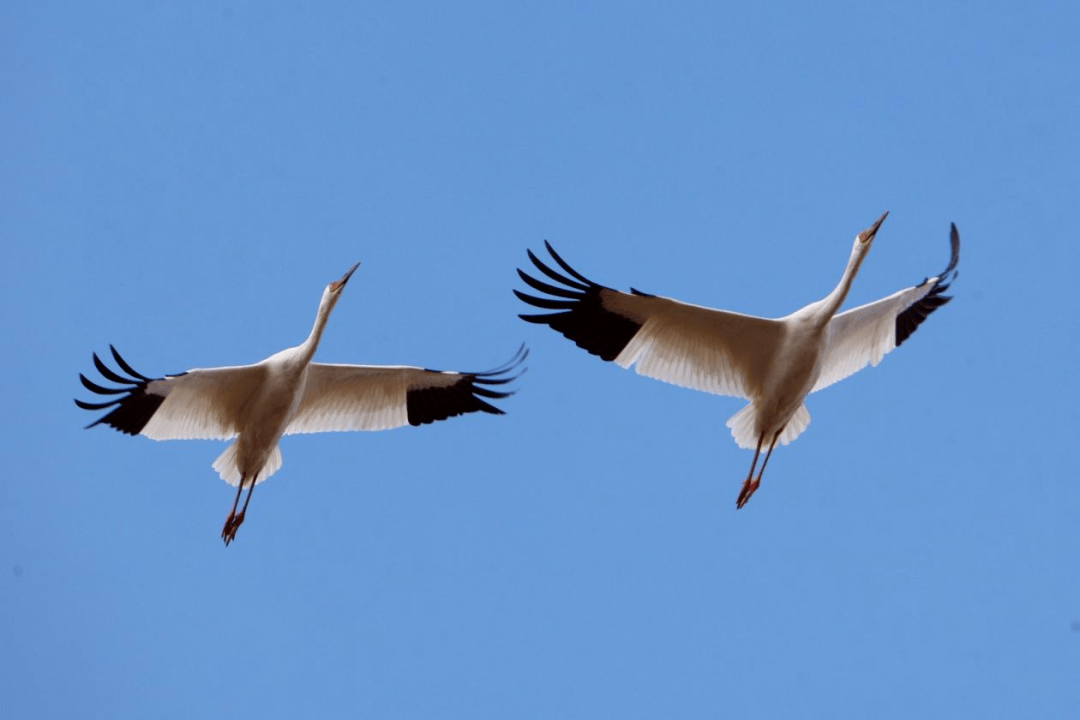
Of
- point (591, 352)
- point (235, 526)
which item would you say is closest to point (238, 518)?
point (235, 526)

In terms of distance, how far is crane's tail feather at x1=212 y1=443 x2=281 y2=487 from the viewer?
55.5 feet

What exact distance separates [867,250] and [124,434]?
23.6ft

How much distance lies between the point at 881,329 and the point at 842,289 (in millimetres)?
1385

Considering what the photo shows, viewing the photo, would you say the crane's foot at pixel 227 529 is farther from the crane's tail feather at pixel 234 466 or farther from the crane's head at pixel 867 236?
the crane's head at pixel 867 236

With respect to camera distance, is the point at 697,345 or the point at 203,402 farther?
the point at 203,402

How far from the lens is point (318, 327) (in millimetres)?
16328

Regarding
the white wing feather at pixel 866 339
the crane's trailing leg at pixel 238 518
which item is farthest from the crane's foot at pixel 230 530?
the white wing feather at pixel 866 339

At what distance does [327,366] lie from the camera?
16.8 metres

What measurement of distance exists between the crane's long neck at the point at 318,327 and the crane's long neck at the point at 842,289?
486 cm

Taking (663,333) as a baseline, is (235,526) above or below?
below

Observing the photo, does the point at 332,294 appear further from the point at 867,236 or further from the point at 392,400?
the point at 867,236

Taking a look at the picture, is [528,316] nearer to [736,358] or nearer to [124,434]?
[736,358]

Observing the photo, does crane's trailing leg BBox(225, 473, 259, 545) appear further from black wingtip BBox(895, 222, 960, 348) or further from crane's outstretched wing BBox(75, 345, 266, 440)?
black wingtip BBox(895, 222, 960, 348)

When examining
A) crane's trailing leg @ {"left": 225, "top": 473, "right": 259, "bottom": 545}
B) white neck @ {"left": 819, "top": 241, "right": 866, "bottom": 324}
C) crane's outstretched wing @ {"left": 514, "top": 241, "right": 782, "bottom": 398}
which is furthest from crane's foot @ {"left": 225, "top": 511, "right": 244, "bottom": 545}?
white neck @ {"left": 819, "top": 241, "right": 866, "bottom": 324}
